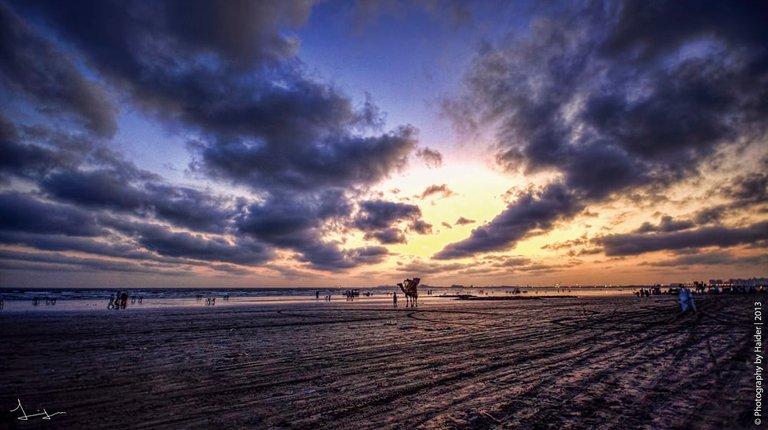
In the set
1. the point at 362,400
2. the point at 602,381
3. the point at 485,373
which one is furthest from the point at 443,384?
the point at 602,381

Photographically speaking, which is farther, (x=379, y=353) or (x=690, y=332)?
(x=690, y=332)

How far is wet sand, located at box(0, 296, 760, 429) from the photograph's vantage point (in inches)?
212

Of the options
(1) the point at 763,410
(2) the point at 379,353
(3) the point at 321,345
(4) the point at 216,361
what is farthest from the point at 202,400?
(1) the point at 763,410

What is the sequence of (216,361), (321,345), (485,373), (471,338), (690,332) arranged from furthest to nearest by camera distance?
(690,332)
(471,338)
(321,345)
(216,361)
(485,373)

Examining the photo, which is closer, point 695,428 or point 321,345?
point 695,428

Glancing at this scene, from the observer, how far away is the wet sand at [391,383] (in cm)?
539

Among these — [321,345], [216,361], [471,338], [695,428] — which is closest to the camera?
[695,428]

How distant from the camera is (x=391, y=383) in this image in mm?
7379

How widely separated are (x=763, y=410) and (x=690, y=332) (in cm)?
1269

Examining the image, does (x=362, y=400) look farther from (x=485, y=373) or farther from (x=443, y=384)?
(x=485, y=373)

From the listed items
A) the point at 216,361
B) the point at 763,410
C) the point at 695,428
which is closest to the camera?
the point at 695,428

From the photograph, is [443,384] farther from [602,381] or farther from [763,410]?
[763,410]

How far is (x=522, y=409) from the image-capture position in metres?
5.61

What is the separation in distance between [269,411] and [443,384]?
3677mm
